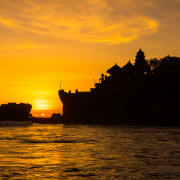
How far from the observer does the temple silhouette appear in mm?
95875

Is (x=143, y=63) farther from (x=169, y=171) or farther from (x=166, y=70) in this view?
(x=169, y=171)

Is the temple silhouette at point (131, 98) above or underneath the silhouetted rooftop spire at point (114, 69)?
underneath

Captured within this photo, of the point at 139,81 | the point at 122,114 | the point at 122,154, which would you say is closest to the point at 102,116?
the point at 122,114

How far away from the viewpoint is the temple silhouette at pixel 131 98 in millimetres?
95875

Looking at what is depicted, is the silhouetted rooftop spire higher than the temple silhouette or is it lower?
higher

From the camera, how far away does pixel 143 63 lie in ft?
392

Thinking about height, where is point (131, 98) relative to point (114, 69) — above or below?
below

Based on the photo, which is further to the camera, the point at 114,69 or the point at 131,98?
the point at 114,69

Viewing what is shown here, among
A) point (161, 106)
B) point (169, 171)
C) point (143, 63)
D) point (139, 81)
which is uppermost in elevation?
point (143, 63)

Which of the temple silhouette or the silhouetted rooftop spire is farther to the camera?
the silhouetted rooftop spire

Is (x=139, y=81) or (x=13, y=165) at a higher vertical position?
(x=139, y=81)

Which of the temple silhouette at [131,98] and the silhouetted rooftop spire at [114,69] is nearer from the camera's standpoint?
the temple silhouette at [131,98]

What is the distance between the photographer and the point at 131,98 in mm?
103000

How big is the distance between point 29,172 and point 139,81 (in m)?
87.6
